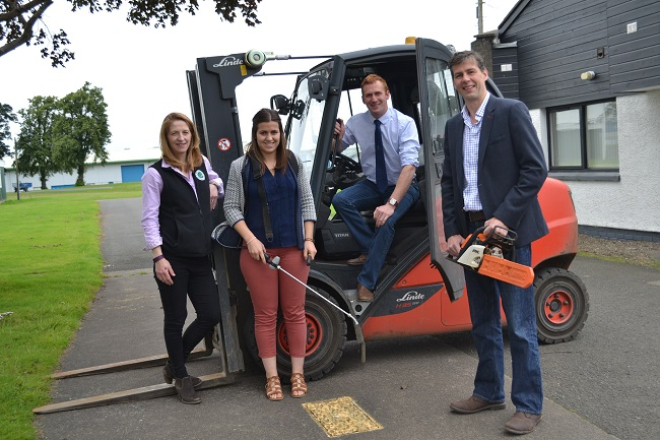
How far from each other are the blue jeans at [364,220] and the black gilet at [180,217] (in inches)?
46.3

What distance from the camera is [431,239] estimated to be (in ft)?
15.5

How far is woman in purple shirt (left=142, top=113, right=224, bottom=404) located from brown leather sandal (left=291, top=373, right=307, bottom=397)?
2.22ft

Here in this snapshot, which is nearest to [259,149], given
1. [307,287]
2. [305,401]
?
[307,287]

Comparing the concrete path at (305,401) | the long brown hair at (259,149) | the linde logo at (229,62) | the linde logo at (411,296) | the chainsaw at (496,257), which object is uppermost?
the linde logo at (229,62)

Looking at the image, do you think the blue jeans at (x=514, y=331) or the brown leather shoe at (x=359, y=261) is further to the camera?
the brown leather shoe at (x=359, y=261)

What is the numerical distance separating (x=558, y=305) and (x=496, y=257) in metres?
2.46

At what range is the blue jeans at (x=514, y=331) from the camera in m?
4.12

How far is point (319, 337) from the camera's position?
17.4 feet

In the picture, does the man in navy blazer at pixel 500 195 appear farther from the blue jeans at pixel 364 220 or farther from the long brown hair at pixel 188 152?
the long brown hair at pixel 188 152

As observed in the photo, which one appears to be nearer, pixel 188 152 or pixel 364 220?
pixel 188 152

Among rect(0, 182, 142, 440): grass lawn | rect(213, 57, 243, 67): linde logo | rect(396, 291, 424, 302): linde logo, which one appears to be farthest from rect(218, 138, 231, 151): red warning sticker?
rect(0, 182, 142, 440): grass lawn

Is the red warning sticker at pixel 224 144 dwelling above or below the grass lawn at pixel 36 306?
above

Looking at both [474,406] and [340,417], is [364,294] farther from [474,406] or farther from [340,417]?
[474,406]

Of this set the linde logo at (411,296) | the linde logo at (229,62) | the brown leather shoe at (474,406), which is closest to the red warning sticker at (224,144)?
the linde logo at (229,62)
